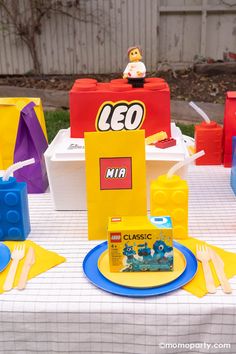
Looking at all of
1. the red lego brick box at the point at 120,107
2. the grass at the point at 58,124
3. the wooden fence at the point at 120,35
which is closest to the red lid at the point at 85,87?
the red lego brick box at the point at 120,107

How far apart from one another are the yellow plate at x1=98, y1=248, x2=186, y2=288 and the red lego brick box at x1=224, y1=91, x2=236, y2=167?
0.60 metres

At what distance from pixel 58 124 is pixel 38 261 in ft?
9.01

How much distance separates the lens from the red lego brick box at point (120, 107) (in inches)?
43.9

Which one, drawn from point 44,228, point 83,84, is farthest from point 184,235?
point 83,84

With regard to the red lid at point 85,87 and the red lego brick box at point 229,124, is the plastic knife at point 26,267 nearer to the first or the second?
the red lid at point 85,87

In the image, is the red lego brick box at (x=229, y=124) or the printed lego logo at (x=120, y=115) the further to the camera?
the red lego brick box at (x=229, y=124)

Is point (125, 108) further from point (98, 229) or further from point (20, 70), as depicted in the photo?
point (20, 70)

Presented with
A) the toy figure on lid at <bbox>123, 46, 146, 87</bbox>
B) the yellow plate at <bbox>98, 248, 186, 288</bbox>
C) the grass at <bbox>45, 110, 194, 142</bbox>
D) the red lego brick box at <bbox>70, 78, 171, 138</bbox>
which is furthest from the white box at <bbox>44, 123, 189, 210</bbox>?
the grass at <bbox>45, 110, 194, 142</bbox>

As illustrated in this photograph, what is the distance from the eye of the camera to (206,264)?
80cm

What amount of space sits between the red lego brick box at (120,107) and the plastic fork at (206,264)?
411 millimetres

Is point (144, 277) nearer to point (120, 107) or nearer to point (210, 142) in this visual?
point (120, 107)

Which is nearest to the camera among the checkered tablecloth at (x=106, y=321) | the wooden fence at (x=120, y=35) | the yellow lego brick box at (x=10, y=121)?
the checkered tablecloth at (x=106, y=321)

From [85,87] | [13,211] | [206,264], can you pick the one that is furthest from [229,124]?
[13,211]

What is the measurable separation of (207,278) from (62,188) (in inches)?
17.9
